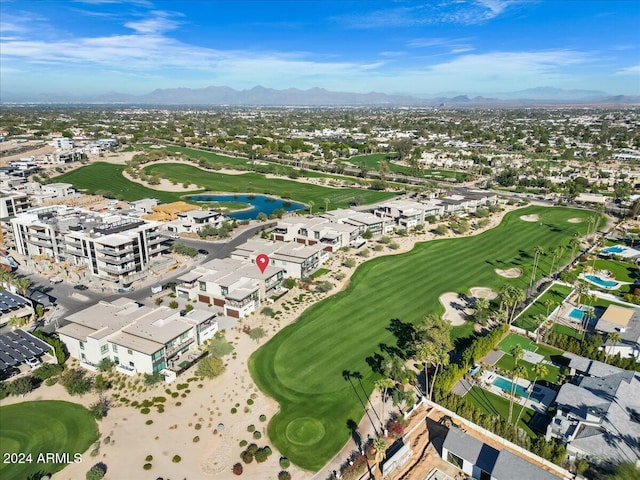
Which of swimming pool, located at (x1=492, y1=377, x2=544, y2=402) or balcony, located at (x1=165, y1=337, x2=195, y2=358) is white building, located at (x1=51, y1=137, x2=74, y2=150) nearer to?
balcony, located at (x1=165, y1=337, x2=195, y2=358)

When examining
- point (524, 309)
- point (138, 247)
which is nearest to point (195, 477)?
point (138, 247)

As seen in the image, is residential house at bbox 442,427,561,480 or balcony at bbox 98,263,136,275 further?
balcony at bbox 98,263,136,275

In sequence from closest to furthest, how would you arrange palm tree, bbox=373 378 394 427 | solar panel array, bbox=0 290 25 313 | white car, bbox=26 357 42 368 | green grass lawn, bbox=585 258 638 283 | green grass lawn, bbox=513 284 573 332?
palm tree, bbox=373 378 394 427 < white car, bbox=26 357 42 368 < solar panel array, bbox=0 290 25 313 < green grass lawn, bbox=513 284 573 332 < green grass lawn, bbox=585 258 638 283

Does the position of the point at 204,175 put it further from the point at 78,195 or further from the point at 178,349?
the point at 178,349

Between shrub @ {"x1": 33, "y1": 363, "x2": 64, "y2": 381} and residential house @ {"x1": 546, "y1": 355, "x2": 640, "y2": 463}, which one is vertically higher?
residential house @ {"x1": 546, "y1": 355, "x2": 640, "y2": 463}

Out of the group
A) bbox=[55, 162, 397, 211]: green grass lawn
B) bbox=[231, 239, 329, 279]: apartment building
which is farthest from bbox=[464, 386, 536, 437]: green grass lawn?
bbox=[55, 162, 397, 211]: green grass lawn

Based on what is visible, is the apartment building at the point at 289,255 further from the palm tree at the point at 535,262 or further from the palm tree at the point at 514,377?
the palm tree at the point at 514,377

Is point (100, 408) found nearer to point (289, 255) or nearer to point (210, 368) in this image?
point (210, 368)
